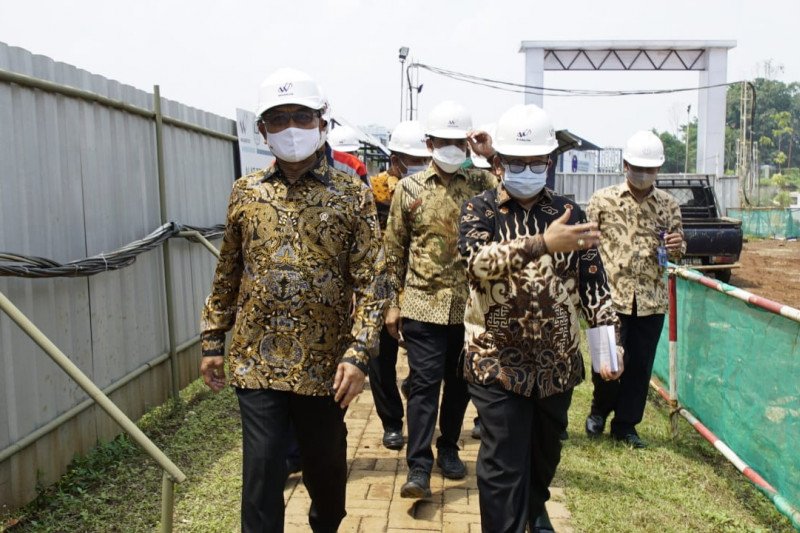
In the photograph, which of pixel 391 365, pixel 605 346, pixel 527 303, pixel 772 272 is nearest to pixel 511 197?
pixel 527 303

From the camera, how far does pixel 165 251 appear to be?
609cm

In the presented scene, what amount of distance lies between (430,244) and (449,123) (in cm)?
71

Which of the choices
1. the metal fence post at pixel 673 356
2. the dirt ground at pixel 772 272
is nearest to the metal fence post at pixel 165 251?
the metal fence post at pixel 673 356

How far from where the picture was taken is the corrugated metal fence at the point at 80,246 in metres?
4.00

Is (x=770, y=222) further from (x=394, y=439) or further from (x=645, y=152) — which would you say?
(x=394, y=439)

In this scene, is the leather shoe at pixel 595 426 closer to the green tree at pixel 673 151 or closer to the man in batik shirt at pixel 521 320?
the man in batik shirt at pixel 521 320

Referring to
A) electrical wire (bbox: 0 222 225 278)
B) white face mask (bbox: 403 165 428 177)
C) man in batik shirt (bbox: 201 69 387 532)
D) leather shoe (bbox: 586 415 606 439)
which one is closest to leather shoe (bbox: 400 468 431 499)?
man in batik shirt (bbox: 201 69 387 532)

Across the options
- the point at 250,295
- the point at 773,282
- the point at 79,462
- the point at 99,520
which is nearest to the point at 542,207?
the point at 250,295

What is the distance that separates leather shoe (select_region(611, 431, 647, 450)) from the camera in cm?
530

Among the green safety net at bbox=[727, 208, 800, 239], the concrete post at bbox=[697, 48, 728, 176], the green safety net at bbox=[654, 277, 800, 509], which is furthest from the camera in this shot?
the green safety net at bbox=[727, 208, 800, 239]

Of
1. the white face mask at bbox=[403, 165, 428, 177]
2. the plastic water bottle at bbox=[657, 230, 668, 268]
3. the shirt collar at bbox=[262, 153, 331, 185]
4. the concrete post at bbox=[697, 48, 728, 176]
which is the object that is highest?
the concrete post at bbox=[697, 48, 728, 176]

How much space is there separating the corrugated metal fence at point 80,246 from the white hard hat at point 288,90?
5.75 ft

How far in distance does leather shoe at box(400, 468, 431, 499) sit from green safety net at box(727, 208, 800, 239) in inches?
1097

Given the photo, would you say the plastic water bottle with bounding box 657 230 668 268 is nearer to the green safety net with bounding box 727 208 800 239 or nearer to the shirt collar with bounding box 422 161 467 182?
the shirt collar with bounding box 422 161 467 182
